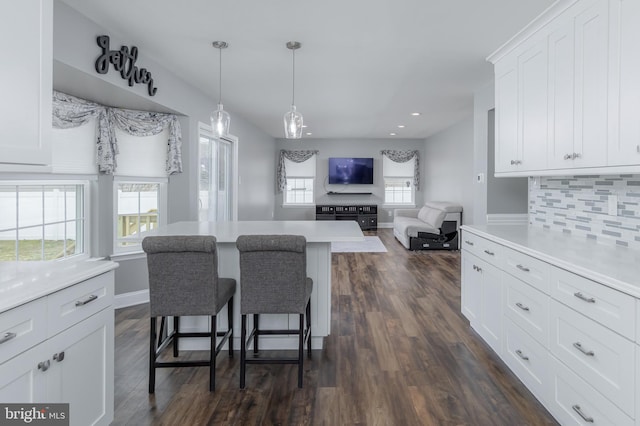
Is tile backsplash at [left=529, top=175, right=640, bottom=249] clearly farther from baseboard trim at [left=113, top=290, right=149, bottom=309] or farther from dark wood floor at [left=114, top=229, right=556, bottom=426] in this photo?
baseboard trim at [left=113, top=290, right=149, bottom=309]

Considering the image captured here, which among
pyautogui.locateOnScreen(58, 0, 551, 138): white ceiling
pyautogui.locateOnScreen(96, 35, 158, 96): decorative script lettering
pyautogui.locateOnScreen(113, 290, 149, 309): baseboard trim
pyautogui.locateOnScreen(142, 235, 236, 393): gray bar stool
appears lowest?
pyautogui.locateOnScreen(113, 290, 149, 309): baseboard trim

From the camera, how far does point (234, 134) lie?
6.45 m

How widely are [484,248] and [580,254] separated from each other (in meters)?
0.84

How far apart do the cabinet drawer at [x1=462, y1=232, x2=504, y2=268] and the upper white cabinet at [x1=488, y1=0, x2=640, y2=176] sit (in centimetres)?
62

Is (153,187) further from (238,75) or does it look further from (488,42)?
(488,42)

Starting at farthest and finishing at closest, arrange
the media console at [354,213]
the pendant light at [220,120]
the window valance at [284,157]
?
the window valance at [284,157], the media console at [354,213], the pendant light at [220,120]

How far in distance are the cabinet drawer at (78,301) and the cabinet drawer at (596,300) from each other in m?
2.09

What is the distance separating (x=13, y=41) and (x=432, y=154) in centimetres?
927

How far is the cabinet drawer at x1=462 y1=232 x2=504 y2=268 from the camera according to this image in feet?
8.50

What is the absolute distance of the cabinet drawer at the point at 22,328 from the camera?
3.84 feet

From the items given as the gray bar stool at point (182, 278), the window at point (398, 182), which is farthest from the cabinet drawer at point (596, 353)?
the window at point (398, 182)

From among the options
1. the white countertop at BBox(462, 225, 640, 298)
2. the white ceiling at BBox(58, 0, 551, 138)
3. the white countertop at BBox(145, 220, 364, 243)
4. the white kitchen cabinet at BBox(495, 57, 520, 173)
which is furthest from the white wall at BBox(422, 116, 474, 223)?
the white countertop at BBox(145, 220, 364, 243)

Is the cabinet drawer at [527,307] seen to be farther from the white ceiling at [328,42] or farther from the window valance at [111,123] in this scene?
the window valance at [111,123]

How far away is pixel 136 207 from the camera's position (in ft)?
13.7
